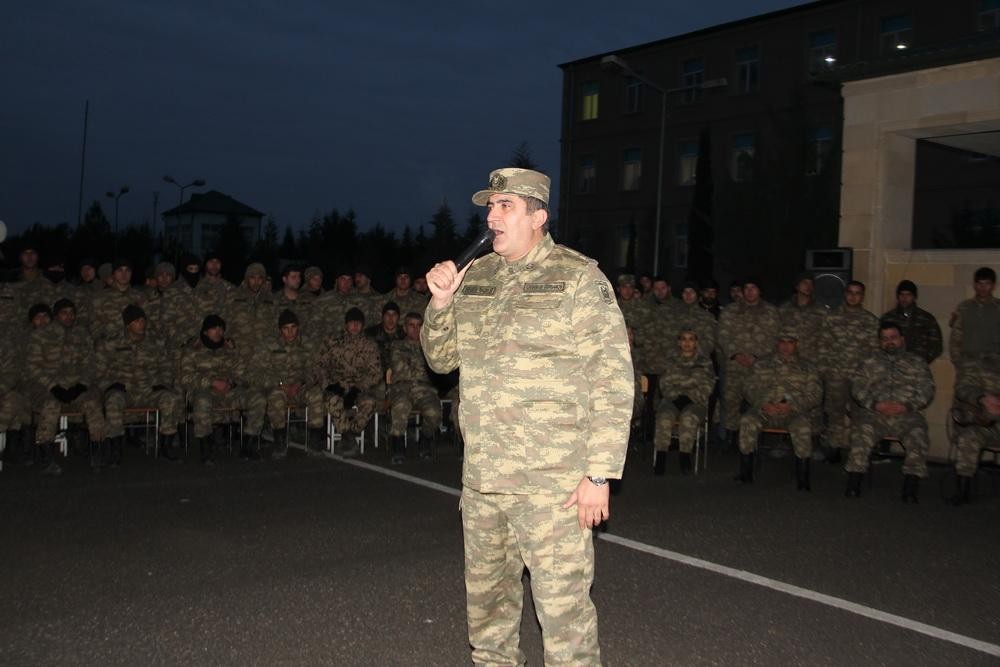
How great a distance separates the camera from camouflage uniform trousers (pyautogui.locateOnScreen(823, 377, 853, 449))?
1005 cm

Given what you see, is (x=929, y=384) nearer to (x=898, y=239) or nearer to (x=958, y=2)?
(x=898, y=239)

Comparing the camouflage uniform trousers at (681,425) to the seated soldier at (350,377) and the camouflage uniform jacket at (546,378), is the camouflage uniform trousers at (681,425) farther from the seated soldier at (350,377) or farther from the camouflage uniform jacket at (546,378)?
the camouflage uniform jacket at (546,378)

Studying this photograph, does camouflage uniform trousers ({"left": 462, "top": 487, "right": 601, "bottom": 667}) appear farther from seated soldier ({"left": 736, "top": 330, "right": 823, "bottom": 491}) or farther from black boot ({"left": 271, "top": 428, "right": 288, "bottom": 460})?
black boot ({"left": 271, "top": 428, "right": 288, "bottom": 460})

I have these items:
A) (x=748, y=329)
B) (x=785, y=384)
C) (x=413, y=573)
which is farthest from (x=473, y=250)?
(x=748, y=329)

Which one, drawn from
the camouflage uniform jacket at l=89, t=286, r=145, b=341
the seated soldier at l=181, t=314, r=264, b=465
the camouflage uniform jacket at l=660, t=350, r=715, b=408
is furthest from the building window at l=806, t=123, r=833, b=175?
the seated soldier at l=181, t=314, r=264, b=465

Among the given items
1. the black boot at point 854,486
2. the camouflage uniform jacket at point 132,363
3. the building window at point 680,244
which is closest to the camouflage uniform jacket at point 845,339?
the black boot at point 854,486

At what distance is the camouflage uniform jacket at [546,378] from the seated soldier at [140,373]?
653 centimetres

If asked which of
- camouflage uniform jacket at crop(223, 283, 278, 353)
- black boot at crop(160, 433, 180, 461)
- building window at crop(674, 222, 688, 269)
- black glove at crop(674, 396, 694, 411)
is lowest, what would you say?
black boot at crop(160, 433, 180, 461)

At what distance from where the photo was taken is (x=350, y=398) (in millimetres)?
10023

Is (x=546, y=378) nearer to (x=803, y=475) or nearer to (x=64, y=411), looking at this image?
(x=803, y=475)

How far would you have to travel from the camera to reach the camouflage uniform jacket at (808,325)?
34.6ft

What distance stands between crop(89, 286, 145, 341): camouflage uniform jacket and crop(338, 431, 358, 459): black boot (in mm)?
2910

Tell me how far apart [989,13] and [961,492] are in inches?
1037

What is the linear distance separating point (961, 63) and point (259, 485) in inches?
334
